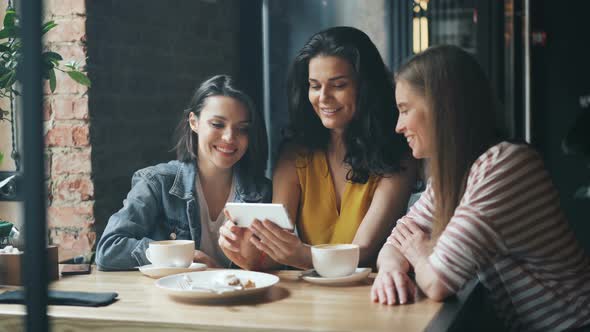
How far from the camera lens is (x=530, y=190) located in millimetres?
1493

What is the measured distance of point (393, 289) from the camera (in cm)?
143

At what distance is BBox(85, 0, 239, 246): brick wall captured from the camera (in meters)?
2.44

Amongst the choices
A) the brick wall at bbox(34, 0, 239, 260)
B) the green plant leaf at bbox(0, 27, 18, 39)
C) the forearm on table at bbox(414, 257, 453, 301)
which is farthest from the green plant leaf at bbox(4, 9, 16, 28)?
the forearm on table at bbox(414, 257, 453, 301)

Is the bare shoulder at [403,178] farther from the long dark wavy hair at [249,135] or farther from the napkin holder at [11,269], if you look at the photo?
the napkin holder at [11,269]

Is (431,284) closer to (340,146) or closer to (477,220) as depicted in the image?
(477,220)

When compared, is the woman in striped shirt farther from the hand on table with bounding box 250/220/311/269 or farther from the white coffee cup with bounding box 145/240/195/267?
the white coffee cup with bounding box 145/240/195/267

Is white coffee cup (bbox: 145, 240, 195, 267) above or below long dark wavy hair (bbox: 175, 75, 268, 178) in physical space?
below

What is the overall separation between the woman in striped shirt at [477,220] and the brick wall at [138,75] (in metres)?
1.15

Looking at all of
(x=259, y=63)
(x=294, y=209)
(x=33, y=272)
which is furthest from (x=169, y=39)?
(x=33, y=272)

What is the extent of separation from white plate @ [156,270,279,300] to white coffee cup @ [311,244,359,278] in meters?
0.10

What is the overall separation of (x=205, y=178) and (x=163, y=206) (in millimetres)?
171

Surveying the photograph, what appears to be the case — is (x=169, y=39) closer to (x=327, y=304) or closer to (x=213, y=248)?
(x=213, y=248)

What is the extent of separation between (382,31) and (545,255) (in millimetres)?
2131

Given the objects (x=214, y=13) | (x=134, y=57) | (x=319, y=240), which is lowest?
(x=319, y=240)
